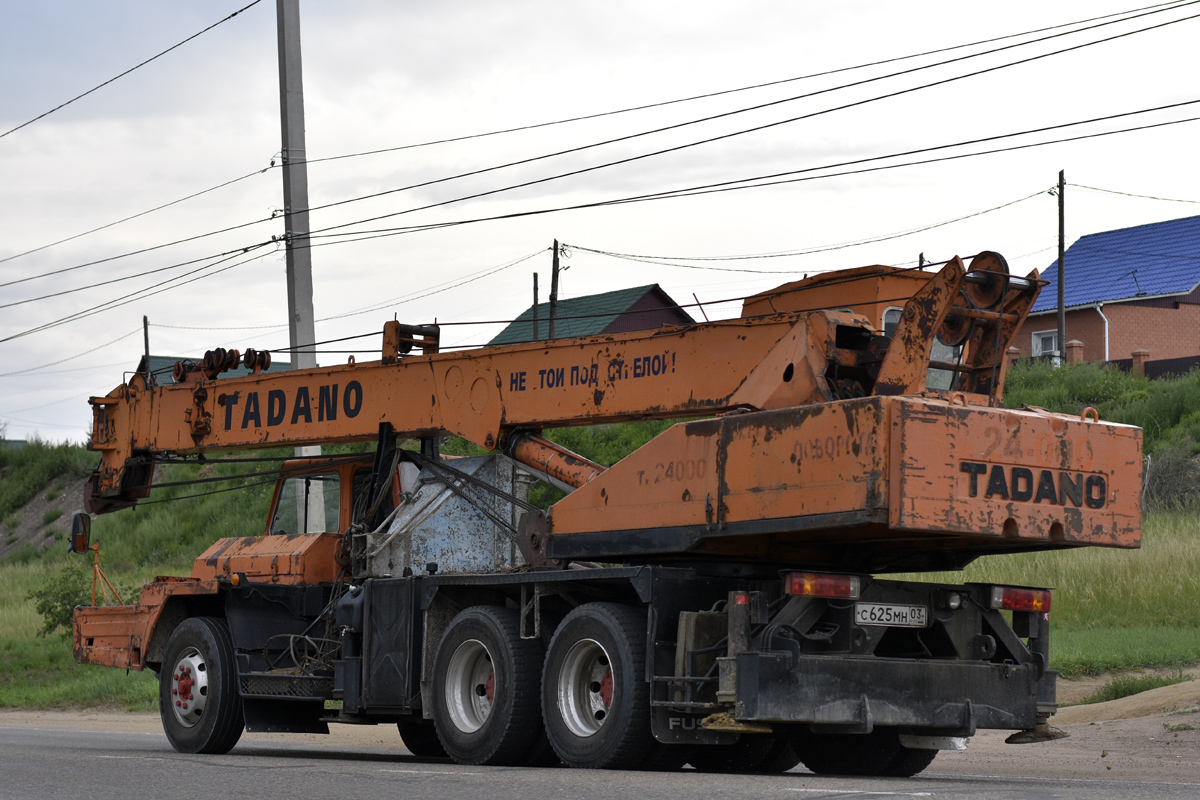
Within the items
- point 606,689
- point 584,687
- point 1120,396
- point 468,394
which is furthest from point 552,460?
point 1120,396

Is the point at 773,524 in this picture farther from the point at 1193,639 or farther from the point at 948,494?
the point at 1193,639

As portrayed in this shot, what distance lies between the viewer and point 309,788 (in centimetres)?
876

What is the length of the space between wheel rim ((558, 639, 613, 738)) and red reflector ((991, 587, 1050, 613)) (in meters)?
2.98

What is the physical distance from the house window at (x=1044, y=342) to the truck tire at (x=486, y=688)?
41.8 meters

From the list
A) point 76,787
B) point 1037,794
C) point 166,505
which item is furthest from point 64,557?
point 1037,794

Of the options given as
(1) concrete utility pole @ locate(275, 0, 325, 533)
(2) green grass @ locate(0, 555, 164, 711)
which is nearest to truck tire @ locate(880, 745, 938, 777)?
(1) concrete utility pole @ locate(275, 0, 325, 533)

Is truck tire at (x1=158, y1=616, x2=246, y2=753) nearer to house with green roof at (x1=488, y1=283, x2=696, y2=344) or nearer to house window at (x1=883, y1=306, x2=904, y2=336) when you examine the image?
house window at (x1=883, y1=306, x2=904, y2=336)

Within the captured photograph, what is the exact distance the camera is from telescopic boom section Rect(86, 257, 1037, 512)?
10.8 metres

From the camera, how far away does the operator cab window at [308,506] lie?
15234mm

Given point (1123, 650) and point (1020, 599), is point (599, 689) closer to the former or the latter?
point (1020, 599)

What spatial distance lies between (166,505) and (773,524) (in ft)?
129

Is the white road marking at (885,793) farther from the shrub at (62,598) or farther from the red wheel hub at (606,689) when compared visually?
the shrub at (62,598)

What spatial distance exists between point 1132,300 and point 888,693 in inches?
1689

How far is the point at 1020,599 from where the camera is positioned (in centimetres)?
1153
